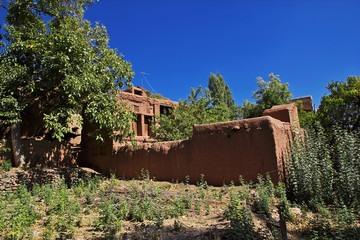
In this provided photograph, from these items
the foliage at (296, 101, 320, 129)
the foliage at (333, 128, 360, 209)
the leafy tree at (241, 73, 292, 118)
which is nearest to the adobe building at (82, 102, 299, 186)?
the foliage at (296, 101, 320, 129)

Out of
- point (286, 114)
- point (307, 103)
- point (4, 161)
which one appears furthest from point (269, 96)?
point (4, 161)

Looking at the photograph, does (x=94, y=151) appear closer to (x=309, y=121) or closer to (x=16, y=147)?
(x=16, y=147)

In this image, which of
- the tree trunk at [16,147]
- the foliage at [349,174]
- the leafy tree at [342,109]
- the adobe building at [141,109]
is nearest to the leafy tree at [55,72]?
the tree trunk at [16,147]

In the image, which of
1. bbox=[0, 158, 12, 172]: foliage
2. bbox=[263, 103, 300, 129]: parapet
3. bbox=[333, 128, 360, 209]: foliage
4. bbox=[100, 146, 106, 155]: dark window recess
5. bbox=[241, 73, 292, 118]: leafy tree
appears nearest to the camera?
bbox=[333, 128, 360, 209]: foliage

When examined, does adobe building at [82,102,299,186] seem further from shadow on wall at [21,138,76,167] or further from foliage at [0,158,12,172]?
foliage at [0,158,12,172]

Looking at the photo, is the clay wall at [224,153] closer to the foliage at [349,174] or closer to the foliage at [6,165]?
the foliage at [349,174]

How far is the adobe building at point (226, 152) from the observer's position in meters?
7.91

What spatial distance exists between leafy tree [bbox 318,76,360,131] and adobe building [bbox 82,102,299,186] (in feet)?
12.5

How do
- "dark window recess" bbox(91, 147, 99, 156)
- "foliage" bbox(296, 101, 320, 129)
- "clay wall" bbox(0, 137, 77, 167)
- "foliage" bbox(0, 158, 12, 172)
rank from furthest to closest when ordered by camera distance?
"dark window recess" bbox(91, 147, 99, 156), "clay wall" bbox(0, 137, 77, 167), "foliage" bbox(0, 158, 12, 172), "foliage" bbox(296, 101, 320, 129)

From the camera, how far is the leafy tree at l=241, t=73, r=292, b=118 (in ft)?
79.4

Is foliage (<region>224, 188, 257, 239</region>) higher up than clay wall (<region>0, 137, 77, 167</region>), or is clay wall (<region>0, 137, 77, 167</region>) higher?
clay wall (<region>0, 137, 77, 167</region>)

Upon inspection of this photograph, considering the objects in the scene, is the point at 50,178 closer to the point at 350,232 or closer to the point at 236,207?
the point at 236,207

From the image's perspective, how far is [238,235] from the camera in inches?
169

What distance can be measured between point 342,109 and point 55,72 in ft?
42.7
